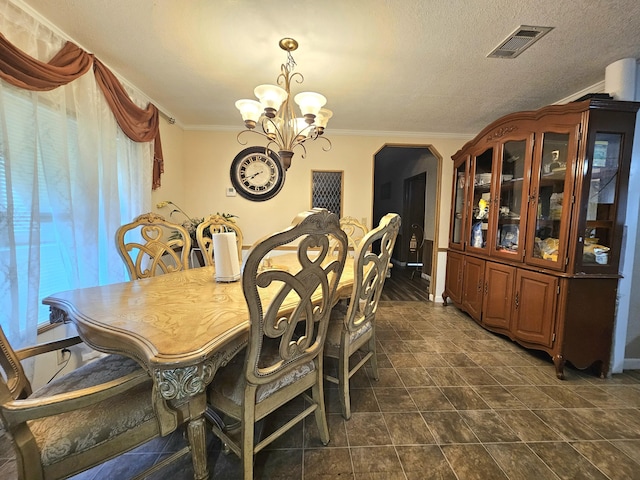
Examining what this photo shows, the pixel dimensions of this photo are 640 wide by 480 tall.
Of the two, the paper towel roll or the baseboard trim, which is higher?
the paper towel roll

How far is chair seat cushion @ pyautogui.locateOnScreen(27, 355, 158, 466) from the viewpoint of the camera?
769mm

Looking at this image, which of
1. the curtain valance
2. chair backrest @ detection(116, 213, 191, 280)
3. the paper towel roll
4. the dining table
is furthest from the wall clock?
the dining table

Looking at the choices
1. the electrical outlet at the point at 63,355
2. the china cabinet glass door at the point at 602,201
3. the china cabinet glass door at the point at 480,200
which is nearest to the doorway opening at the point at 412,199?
the china cabinet glass door at the point at 480,200

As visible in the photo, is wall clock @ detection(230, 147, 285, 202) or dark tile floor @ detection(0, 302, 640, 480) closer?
dark tile floor @ detection(0, 302, 640, 480)

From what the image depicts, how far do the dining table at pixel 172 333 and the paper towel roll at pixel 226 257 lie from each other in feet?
Answer: 0.62

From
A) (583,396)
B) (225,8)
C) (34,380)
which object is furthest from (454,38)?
(34,380)

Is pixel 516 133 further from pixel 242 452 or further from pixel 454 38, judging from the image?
pixel 242 452

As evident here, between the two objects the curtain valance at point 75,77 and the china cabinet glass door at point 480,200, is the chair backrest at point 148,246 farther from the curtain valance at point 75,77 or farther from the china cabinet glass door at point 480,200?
the china cabinet glass door at point 480,200

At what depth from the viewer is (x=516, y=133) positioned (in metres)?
2.33

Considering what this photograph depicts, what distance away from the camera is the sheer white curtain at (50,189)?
1.37 metres

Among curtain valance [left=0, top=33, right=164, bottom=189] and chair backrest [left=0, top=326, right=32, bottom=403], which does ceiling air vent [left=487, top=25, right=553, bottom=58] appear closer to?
curtain valance [left=0, top=33, right=164, bottom=189]

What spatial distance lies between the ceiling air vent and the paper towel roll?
2144 mm

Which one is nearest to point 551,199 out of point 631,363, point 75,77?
point 631,363

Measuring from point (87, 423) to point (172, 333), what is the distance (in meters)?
0.36
